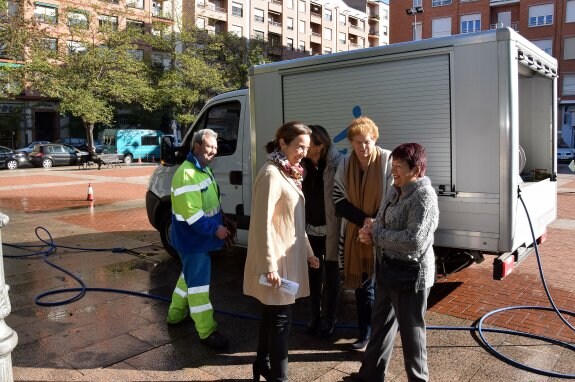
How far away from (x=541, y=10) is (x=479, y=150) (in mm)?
49350

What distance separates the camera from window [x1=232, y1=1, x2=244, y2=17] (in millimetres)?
57031

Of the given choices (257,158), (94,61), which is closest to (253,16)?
(94,61)

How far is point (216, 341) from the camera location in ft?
13.4

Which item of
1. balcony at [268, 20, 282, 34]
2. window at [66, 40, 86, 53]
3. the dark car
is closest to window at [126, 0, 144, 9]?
window at [66, 40, 86, 53]

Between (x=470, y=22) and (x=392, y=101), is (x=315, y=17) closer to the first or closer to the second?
(x=470, y=22)

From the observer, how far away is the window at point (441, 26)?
50.2 metres

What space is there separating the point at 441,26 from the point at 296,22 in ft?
69.6

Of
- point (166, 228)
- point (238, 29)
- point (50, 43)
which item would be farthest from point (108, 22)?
point (166, 228)

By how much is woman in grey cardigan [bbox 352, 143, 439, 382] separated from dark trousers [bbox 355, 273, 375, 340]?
70cm

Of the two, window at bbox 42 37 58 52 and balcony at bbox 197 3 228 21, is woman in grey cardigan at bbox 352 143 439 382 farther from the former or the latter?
balcony at bbox 197 3 228 21

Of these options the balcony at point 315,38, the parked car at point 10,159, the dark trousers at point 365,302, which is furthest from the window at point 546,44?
the dark trousers at point 365,302

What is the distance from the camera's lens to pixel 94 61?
3456 centimetres

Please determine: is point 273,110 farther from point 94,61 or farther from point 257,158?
point 94,61

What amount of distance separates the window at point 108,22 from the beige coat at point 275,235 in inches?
1435
